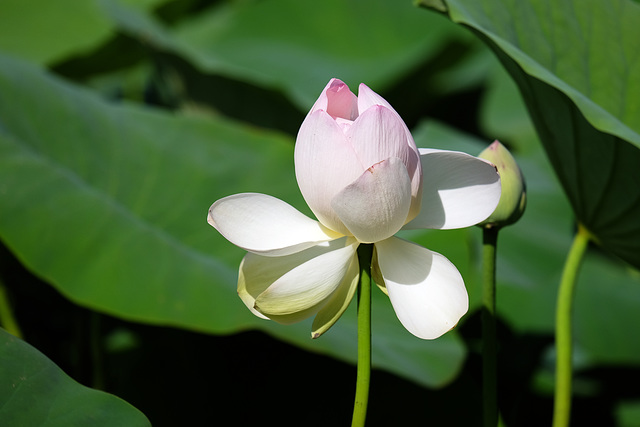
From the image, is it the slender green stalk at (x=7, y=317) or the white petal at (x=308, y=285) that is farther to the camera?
the slender green stalk at (x=7, y=317)

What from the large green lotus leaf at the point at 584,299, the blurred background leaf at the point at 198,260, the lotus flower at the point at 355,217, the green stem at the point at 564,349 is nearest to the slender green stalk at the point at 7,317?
the blurred background leaf at the point at 198,260

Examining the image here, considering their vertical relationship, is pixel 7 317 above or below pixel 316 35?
below

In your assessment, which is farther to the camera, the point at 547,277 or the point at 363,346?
the point at 547,277

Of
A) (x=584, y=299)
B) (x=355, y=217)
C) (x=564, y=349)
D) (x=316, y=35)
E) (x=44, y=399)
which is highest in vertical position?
(x=355, y=217)

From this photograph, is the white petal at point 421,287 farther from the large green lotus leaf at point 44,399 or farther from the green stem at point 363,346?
the large green lotus leaf at point 44,399

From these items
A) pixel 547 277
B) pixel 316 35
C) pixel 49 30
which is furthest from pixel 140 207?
pixel 316 35

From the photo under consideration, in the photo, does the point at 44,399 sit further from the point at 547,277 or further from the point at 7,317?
the point at 547,277

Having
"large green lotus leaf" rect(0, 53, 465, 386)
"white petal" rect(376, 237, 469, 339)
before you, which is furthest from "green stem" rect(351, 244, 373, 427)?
"large green lotus leaf" rect(0, 53, 465, 386)
